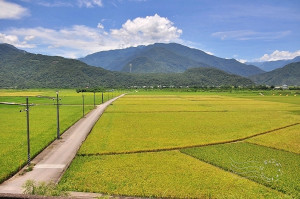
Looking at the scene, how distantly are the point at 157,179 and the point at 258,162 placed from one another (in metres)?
8.02

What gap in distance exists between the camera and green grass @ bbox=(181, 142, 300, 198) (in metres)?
15.0

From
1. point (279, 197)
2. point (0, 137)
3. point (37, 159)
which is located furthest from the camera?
point (0, 137)

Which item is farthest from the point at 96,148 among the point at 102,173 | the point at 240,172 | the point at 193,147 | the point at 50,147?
the point at 240,172

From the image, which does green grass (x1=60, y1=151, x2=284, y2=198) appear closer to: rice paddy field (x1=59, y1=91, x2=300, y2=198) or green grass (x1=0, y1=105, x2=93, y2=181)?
rice paddy field (x1=59, y1=91, x2=300, y2=198)

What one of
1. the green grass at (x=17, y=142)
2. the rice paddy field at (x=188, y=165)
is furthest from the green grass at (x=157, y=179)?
the green grass at (x=17, y=142)

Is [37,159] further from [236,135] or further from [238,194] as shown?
[236,135]

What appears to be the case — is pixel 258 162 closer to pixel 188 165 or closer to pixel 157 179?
pixel 188 165

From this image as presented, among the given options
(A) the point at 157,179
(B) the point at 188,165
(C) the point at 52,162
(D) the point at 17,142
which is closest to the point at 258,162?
(B) the point at 188,165

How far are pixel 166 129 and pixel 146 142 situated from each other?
773 cm

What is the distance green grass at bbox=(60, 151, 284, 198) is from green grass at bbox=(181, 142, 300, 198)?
805 mm

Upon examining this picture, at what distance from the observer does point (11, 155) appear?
19844 millimetres

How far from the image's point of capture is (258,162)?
61.1 feet

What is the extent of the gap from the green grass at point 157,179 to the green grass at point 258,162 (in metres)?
0.80

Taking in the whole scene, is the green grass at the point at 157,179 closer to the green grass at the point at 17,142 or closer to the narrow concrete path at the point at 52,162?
the narrow concrete path at the point at 52,162
